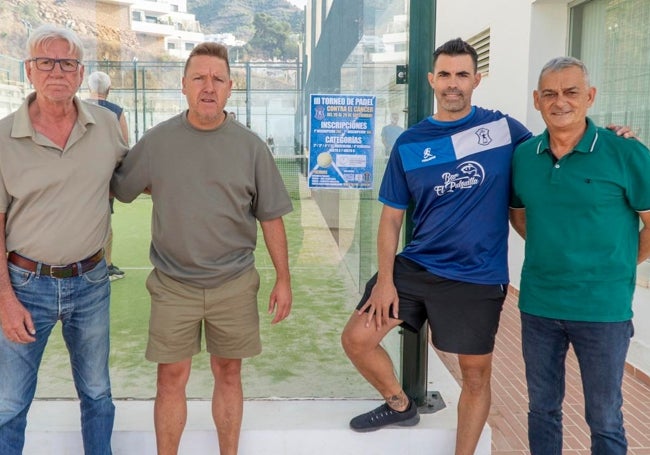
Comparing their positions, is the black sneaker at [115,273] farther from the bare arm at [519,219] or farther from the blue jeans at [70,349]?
the bare arm at [519,219]

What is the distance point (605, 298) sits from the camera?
235 cm

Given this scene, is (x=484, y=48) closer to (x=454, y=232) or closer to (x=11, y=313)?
(x=454, y=232)

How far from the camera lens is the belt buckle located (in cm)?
246

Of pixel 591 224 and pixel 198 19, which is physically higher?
pixel 198 19

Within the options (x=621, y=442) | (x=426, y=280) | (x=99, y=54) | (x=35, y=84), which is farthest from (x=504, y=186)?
(x=99, y=54)

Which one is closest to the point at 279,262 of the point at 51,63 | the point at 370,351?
the point at 370,351

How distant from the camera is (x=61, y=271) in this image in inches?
97.0

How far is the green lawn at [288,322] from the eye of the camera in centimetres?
344

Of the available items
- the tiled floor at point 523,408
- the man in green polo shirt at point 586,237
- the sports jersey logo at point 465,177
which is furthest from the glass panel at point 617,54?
the sports jersey logo at point 465,177

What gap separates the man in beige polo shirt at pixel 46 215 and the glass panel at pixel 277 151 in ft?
1.82

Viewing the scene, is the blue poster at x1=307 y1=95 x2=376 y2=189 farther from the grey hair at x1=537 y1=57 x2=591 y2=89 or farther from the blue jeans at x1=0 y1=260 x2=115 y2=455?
the blue jeans at x1=0 y1=260 x2=115 y2=455

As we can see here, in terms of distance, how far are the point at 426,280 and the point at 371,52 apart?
1.50 m

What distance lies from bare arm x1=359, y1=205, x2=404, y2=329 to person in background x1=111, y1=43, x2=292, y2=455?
1.34ft

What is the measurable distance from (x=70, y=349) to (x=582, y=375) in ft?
6.43
